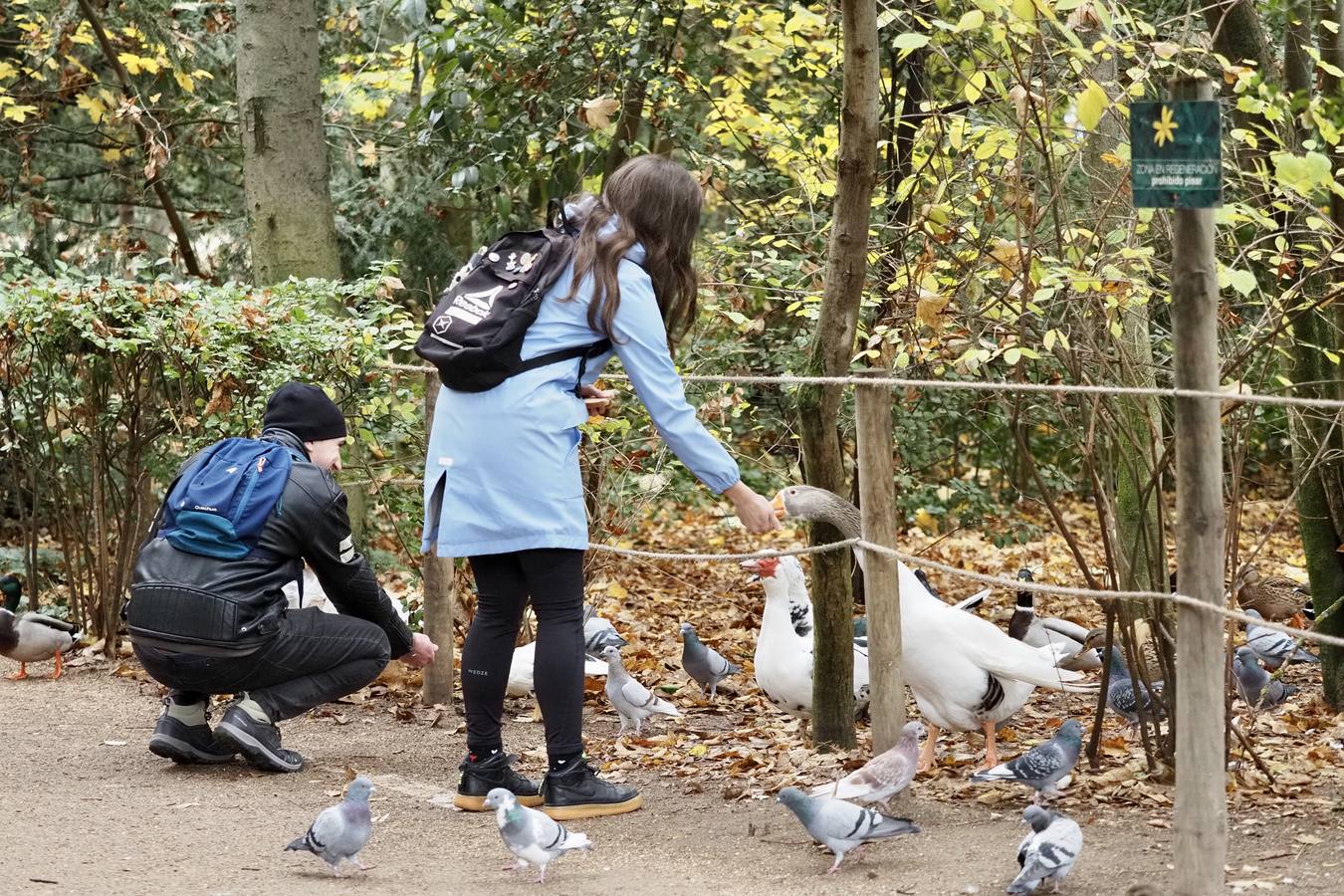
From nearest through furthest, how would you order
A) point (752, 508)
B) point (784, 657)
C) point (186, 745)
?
point (752, 508)
point (186, 745)
point (784, 657)

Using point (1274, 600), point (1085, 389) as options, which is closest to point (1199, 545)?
point (1085, 389)

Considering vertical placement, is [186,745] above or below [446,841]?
above

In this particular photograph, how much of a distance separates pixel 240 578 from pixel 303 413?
2.16 feet

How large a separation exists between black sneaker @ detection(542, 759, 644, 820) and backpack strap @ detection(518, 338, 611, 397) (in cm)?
125

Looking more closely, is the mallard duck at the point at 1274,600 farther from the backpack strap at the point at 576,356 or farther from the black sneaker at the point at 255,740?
the black sneaker at the point at 255,740

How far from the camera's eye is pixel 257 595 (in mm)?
4961

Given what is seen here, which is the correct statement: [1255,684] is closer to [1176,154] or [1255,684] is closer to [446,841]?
[1176,154]

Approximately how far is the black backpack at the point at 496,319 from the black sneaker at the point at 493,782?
1288 millimetres

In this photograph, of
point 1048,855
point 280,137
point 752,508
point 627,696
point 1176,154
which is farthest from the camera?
point 280,137

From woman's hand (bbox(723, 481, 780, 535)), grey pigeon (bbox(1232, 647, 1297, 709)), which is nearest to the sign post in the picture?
woman's hand (bbox(723, 481, 780, 535))

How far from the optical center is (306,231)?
8.07 meters

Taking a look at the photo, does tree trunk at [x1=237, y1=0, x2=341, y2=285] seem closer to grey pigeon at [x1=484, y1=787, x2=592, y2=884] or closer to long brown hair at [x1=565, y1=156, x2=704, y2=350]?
long brown hair at [x1=565, y1=156, x2=704, y2=350]

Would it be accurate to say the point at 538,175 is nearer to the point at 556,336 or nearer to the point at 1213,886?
the point at 556,336

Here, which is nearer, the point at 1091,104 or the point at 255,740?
the point at 1091,104
